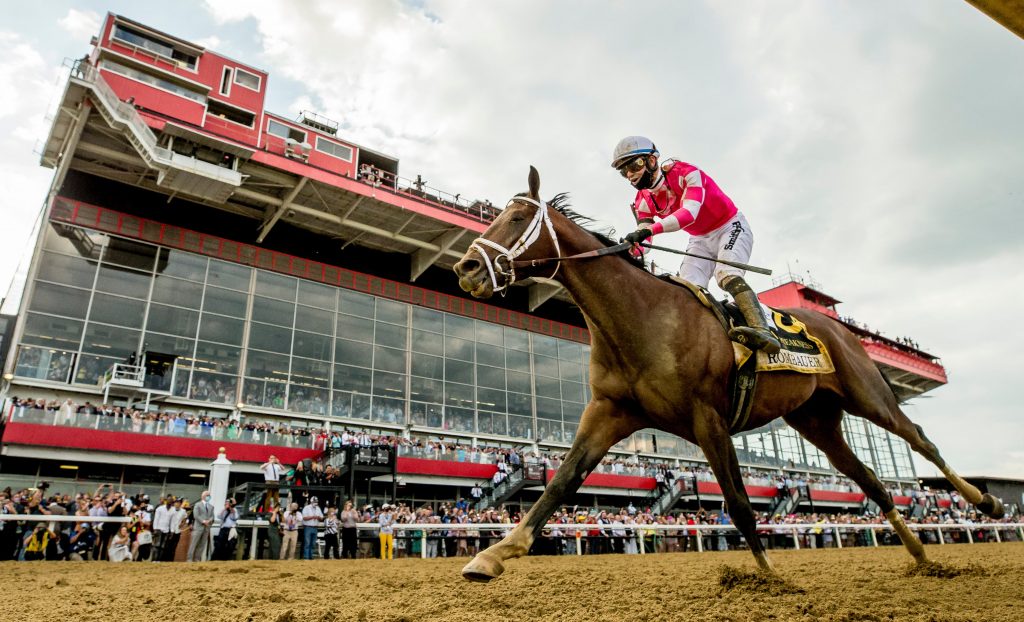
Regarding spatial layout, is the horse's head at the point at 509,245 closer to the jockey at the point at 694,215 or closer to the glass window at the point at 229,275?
the jockey at the point at 694,215

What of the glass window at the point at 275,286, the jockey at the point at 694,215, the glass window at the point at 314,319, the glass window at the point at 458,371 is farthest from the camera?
the glass window at the point at 458,371

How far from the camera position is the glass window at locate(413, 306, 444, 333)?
115 ft

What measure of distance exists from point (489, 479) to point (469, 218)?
44.7 ft

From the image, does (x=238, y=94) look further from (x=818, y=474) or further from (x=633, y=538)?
(x=818, y=474)

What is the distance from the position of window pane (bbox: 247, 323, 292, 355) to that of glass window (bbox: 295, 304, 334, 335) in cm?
81

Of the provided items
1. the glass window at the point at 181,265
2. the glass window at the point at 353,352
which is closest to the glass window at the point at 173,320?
the glass window at the point at 181,265

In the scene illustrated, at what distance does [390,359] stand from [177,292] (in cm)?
1078

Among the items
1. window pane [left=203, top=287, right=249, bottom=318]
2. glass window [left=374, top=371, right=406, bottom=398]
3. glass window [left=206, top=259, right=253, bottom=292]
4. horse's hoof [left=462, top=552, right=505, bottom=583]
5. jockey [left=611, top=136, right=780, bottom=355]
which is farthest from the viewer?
glass window [left=374, top=371, right=406, bottom=398]

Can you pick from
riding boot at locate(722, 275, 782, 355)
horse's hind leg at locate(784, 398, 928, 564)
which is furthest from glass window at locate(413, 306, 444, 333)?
riding boot at locate(722, 275, 782, 355)

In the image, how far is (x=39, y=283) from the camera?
25.1 m

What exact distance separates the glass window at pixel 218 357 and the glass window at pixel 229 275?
121 inches

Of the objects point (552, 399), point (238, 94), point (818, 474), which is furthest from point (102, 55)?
point (818, 474)

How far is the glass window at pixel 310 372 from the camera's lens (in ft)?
98.9

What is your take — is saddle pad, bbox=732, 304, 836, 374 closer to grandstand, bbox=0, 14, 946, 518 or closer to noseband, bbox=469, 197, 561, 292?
noseband, bbox=469, 197, 561, 292
